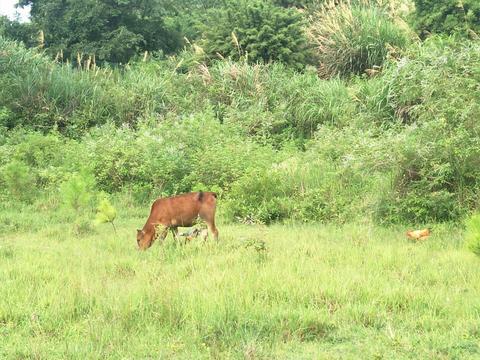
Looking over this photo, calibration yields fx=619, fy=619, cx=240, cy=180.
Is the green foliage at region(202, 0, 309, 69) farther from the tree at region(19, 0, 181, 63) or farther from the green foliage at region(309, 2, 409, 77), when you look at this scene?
the tree at region(19, 0, 181, 63)

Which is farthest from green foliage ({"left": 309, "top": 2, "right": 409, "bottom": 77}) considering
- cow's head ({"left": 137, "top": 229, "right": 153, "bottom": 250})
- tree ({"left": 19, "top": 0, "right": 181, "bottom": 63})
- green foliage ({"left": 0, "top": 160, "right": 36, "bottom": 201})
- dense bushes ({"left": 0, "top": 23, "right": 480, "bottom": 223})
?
cow's head ({"left": 137, "top": 229, "right": 153, "bottom": 250})

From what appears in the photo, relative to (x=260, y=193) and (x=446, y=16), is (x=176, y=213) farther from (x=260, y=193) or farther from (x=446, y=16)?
(x=446, y=16)

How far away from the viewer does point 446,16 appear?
2031 centimetres

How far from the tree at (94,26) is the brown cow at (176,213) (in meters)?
19.3

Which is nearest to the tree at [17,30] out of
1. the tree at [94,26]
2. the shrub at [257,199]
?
the tree at [94,26]

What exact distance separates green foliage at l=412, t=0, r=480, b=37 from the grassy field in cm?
1392

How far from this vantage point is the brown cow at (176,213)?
7.81 metres

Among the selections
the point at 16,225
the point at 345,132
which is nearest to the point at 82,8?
the point at 345,132

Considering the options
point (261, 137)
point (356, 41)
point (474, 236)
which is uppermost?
point (356, 41)

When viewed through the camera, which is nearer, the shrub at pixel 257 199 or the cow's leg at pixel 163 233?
the cow's leg at pixel 163 233

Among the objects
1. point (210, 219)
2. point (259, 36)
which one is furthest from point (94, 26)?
point (210, 219)

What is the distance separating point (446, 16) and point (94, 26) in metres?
14.4

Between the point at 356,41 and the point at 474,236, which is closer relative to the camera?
the point at 474,236

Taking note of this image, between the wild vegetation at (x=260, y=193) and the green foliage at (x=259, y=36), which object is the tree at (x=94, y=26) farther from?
the green foliage at (x=259, y=36)
